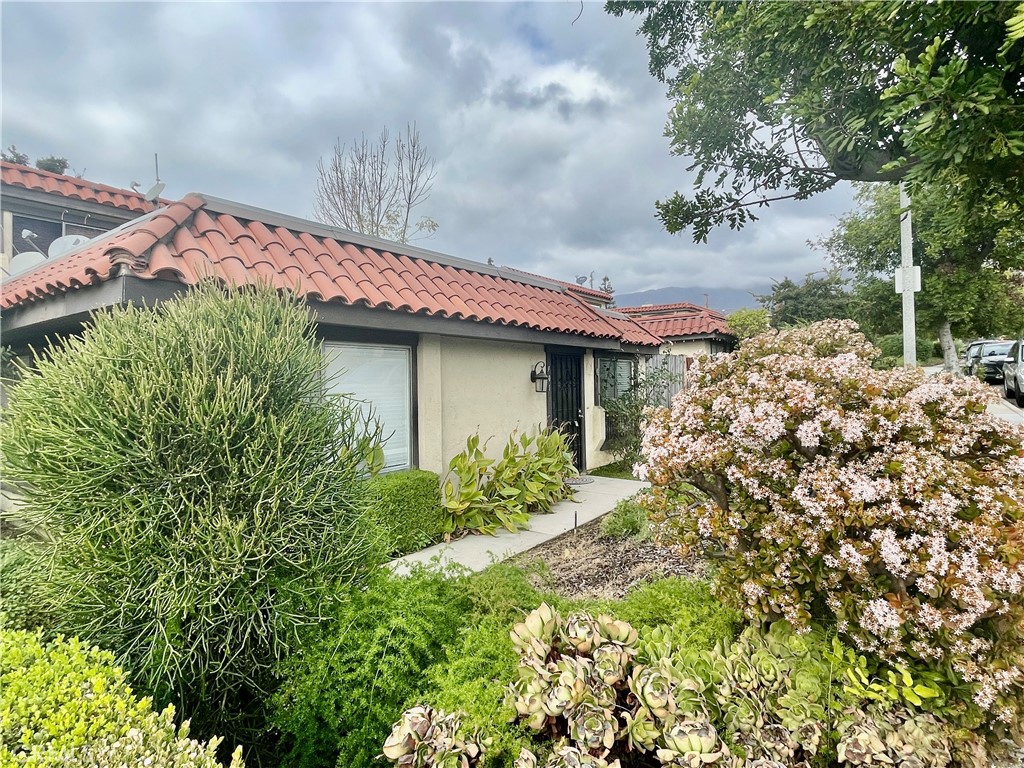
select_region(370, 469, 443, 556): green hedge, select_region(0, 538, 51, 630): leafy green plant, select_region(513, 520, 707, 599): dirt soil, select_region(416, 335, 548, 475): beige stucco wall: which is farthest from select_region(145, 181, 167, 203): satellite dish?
select_region(513, 520, 707, 599): dirt soil

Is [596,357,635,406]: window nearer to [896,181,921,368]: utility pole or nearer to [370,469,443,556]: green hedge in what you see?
[896,181,921,368]: utility pole

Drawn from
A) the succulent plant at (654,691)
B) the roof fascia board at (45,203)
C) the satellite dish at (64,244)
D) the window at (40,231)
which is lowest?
the succulent plant at (654,691)

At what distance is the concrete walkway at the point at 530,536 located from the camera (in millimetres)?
5328

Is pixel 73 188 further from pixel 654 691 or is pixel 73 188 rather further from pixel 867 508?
pixel 867 508

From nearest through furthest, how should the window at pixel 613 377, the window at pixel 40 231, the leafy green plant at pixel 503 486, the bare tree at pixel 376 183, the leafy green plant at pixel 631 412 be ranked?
the leafy green plant at pixel 503 486, the window at pixel 40 231, the leafy green plant at pixel 631 412, the window at pixel 613 377, the bare tree at pixel 376 183

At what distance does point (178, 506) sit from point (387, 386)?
3.64 meters

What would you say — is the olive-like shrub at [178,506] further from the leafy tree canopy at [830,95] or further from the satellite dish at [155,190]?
the satellite dish at [155,190]

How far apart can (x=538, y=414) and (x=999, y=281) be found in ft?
49.9

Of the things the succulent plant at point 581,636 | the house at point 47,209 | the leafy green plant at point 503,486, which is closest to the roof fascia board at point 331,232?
the leafy green plant at point 503,486

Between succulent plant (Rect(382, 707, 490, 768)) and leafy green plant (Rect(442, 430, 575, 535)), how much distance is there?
13.8 feet

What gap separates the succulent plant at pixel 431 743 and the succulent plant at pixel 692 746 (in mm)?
748

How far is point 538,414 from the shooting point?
28.2 ft

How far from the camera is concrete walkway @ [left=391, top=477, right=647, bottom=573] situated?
5.33 metres

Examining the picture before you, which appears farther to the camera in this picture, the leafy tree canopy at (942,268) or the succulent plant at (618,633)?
the leafy tree canopy at (942,268)
